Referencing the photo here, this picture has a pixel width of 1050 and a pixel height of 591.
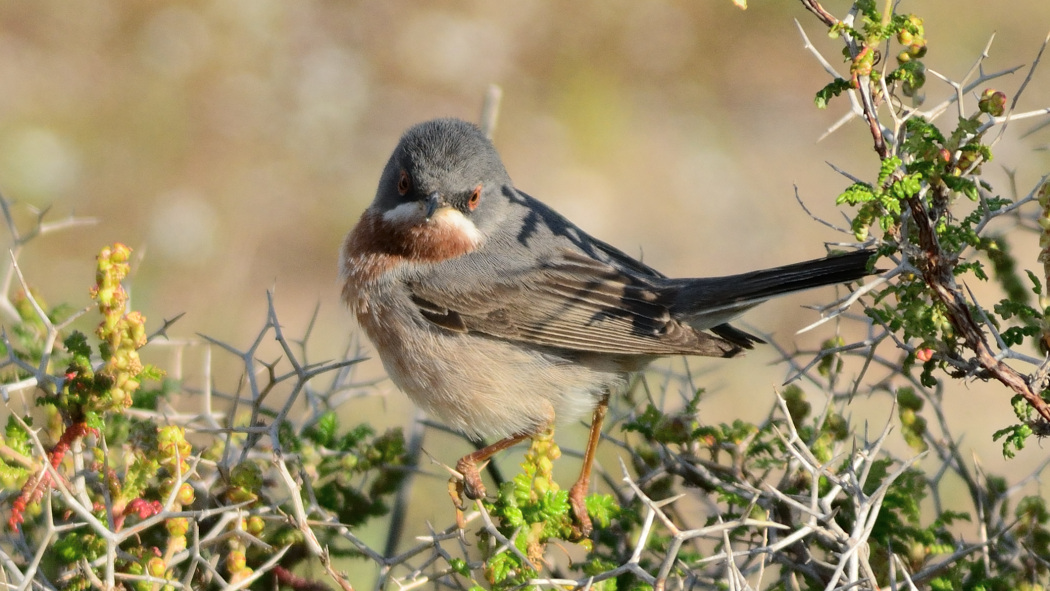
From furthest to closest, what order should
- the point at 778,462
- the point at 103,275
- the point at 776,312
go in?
Answer: 1. the point at 776,312
2. the point at 778,462
3. the point at 103,275

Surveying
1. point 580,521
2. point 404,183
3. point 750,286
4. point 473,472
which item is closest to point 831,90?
point 580,521

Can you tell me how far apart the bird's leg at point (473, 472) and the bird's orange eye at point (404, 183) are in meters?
1.23

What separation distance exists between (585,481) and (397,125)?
5560 mm

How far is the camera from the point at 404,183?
4715 mm

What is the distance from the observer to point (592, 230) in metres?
8.62

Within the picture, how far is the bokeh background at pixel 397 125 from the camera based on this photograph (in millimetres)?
7746

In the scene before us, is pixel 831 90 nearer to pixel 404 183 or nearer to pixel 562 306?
pixel 562 306

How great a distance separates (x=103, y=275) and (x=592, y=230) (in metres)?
6.38

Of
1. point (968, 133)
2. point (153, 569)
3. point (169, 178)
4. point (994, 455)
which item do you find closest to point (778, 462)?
point (968, 133)

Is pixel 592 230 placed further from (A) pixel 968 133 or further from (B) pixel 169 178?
(A) pixel 968 133

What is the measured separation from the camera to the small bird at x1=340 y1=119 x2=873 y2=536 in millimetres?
4473

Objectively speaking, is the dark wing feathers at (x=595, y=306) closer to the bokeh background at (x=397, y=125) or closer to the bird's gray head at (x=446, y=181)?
the bird's gray head at (x=446, y=181)

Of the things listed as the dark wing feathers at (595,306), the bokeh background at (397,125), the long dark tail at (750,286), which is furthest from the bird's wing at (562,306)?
the bokeh background at (397,125)

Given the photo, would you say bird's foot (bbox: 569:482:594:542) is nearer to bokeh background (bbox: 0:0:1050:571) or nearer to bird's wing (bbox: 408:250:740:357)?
bird's wing (bbox: 408:250:740:357)
